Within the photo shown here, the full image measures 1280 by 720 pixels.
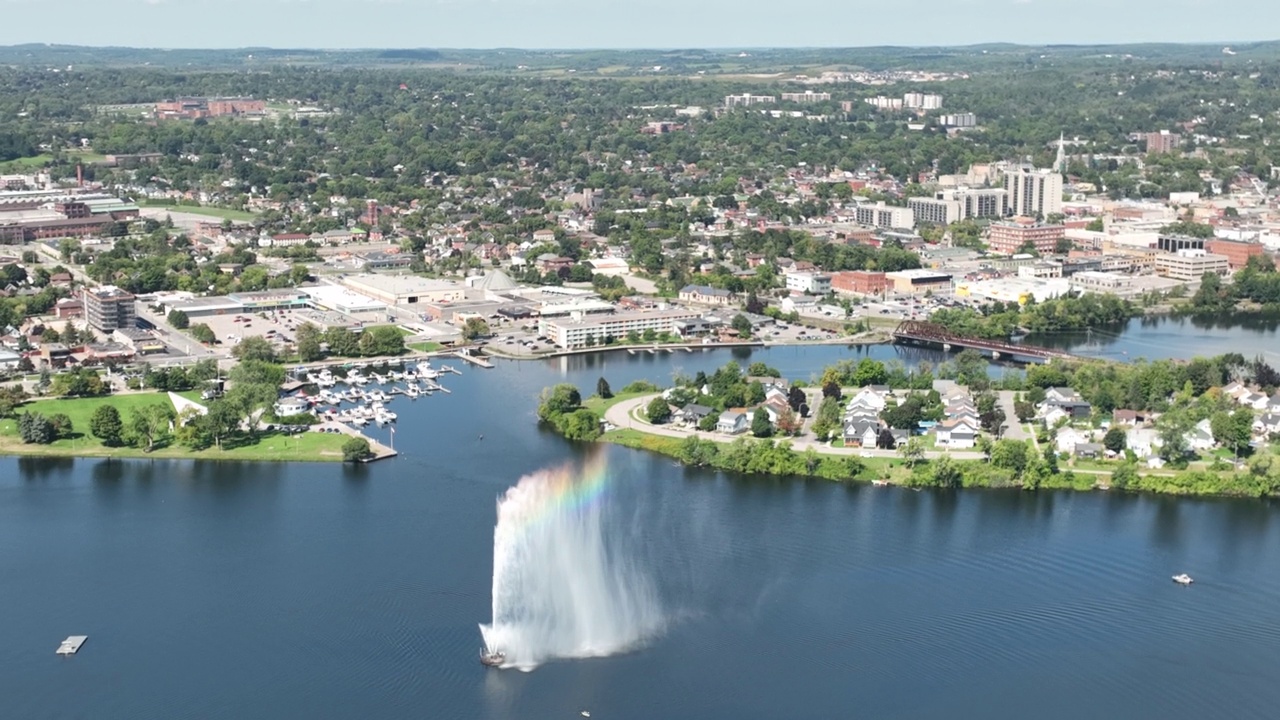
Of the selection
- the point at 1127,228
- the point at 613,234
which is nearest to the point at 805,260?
the point at 613,234

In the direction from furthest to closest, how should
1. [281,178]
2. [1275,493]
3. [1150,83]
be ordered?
[1150,83], [281,178], [1275,493]

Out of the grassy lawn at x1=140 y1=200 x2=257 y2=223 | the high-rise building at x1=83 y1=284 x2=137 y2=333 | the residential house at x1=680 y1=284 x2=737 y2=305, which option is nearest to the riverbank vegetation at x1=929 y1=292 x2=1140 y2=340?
the residential house at x1=680 y1=284 x2=737 y2=305

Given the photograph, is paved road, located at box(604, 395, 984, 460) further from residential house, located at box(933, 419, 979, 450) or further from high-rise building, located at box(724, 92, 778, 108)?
high-rise building, located at box(724, 92, 778, 108)

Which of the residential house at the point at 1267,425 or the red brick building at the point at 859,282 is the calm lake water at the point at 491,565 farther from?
the red brick building at the point at 859,282

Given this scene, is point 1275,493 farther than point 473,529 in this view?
Yes

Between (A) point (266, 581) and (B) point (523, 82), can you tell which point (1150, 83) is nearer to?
(B) point (523, 82)
